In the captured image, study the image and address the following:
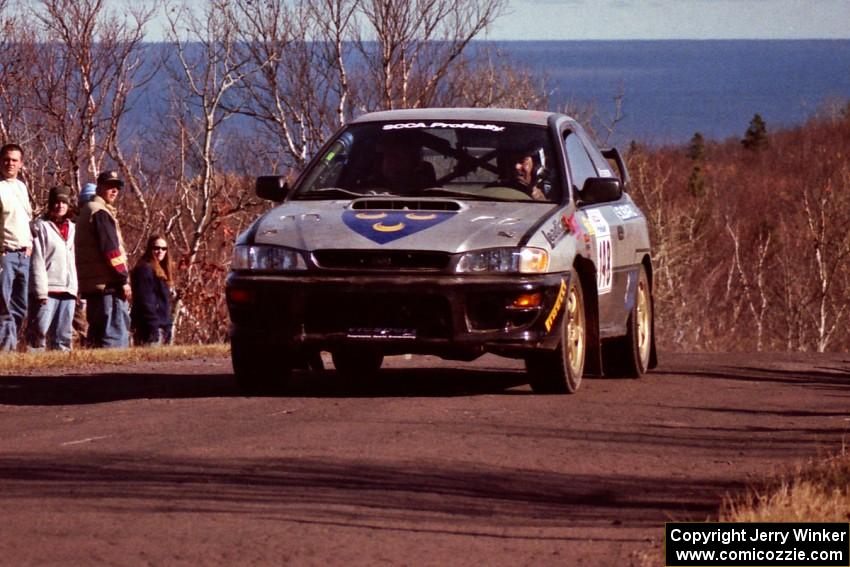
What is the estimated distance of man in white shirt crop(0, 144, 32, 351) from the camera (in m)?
15.2

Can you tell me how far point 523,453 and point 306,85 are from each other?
4272cm

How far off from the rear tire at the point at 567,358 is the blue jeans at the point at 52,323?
20.1 feet

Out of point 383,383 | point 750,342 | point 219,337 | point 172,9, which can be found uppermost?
point 172,9

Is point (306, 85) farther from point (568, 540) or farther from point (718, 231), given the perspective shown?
point (718, 231)

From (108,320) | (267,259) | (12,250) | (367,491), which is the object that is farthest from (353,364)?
(367,491)

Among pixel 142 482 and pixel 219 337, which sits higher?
pixel 142 482

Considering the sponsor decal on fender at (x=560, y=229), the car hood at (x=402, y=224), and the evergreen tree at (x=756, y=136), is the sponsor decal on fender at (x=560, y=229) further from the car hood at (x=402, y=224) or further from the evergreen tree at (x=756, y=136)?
the evergreen tree at (x=756, y=136)

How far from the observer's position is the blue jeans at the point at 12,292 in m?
15.2

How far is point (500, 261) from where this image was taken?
10.2 metres

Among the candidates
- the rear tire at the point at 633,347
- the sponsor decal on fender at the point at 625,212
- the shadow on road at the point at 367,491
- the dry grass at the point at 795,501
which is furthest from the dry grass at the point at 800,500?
the sponsor decal on fender at the point at 625,212

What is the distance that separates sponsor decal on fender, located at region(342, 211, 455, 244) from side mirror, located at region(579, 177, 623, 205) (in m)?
1.12

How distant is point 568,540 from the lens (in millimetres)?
6227

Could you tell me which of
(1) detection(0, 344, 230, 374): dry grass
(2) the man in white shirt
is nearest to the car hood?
(1) detection(0, 344, 230, 374): dry grass

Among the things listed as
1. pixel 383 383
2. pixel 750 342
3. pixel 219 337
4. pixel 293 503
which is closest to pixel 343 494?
pixel 293 503
